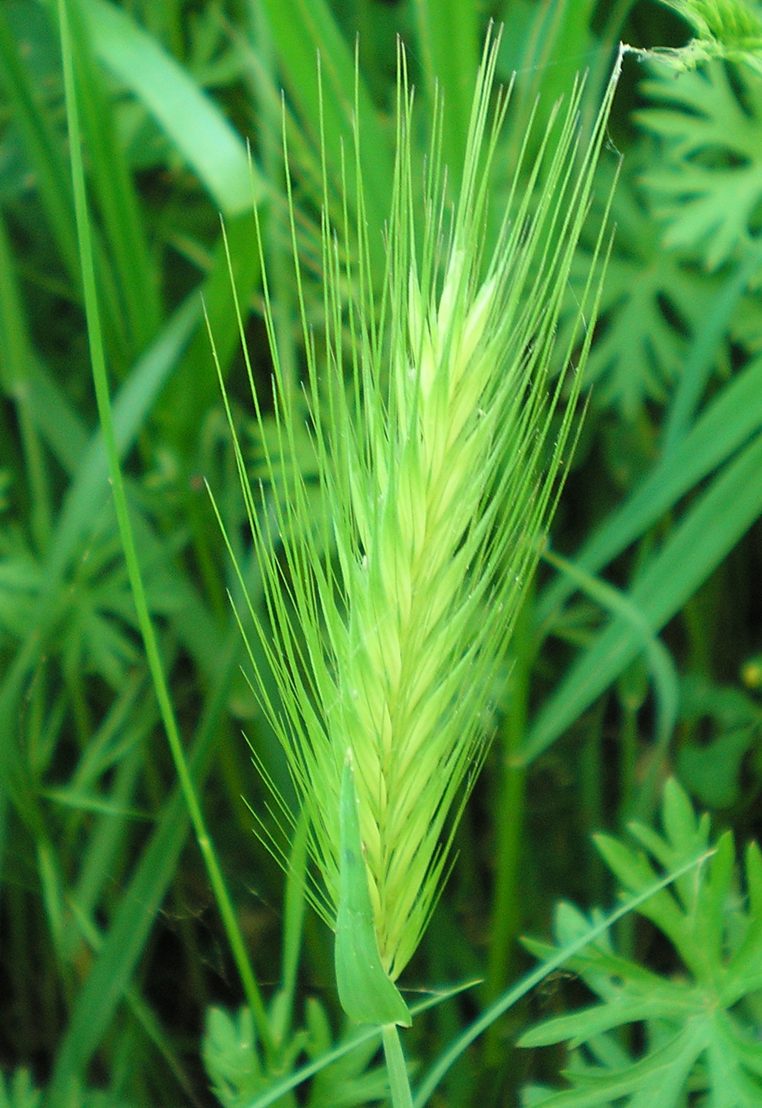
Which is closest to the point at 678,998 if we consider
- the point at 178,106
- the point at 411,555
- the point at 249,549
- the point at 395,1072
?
the point at 395,1072

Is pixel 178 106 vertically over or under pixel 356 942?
over

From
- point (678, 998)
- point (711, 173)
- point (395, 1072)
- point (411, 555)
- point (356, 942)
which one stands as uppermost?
point (711, 173)

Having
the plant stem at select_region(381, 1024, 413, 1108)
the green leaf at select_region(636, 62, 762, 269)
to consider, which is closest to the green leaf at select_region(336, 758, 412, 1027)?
the plant stem at select_region(381, 1024, 413, 1108)

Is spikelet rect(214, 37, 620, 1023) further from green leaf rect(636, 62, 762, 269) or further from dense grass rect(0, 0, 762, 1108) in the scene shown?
green leaf rect(636, 62, 762, 269)

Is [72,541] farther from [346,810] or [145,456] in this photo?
[346,810]

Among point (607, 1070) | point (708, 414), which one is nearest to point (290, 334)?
point (708, 414)

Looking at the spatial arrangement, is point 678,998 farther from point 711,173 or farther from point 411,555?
point 711,173

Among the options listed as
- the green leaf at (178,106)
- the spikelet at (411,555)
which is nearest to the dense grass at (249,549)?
the green leaf at (178,106)
